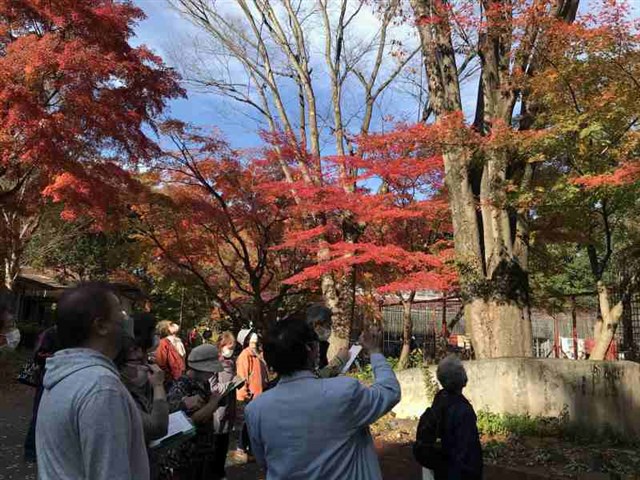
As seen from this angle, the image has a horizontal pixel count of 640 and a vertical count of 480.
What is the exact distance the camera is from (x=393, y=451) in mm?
6672

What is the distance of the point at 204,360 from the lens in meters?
3.82

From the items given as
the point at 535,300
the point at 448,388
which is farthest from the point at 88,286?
the point at 535,300

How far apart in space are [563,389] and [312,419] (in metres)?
5.90

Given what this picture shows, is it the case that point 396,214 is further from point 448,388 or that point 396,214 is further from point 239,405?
point 448,388

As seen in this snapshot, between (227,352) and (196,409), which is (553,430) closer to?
(227,352)

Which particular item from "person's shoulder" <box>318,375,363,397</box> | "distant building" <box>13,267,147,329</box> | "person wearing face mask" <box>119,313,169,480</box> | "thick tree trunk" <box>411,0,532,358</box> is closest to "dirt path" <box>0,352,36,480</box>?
"person wearing face mask" <box>119,313,169,480</box>

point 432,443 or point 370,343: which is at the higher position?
point 370,343


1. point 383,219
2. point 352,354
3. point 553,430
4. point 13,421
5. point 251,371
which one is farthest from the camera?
point 383,219

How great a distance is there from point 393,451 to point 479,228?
4.73m

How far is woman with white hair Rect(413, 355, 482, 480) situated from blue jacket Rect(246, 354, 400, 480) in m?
1.06

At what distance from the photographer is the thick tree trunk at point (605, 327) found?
1019 cm

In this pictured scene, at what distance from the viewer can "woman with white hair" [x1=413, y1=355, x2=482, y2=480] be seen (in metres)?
3.08

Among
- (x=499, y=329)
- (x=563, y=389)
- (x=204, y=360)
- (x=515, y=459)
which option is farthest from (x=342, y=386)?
(x=499, y=329)

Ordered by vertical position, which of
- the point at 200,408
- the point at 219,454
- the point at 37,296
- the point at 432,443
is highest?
the point at 37,296
